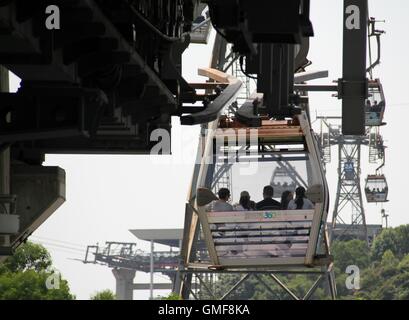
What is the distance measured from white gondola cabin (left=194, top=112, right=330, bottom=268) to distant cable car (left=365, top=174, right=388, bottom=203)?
9309cm

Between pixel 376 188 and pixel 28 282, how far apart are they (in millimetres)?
71337

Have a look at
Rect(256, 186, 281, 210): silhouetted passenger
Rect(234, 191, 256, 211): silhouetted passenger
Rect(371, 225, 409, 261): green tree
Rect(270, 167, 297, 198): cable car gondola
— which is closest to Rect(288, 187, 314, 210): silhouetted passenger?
Rect(256, 186, 281, 210): silhouetted passenger

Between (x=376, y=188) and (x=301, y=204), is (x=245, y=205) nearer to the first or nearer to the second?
(x=301, y=204)

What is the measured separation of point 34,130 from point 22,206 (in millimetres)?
5580

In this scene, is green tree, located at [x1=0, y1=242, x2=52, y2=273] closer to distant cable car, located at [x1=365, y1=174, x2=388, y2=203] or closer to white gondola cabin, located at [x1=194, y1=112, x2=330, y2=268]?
white gondola cabin, located at [x1=194, y1=112, x2=330, y2=268]

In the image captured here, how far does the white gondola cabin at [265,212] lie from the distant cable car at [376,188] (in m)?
93.1

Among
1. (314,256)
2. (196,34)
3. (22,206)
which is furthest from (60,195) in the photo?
(196,34)

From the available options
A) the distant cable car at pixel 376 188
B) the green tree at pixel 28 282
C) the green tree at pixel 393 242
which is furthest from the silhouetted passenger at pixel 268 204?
the green tree at pixel 393 242

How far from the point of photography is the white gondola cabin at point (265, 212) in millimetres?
32094

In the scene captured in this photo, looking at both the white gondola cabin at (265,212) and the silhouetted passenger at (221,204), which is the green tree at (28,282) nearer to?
the white gondola cabin at (265,212)

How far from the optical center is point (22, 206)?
22141mm

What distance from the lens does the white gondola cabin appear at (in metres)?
32.1

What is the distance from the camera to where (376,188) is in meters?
130
